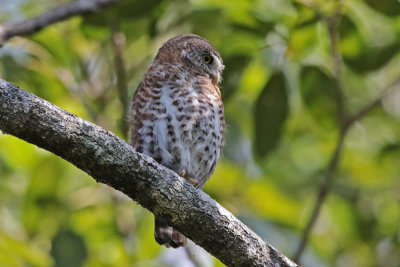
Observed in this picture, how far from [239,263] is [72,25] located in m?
2.80

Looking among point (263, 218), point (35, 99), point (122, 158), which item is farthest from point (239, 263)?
point (263, 218)

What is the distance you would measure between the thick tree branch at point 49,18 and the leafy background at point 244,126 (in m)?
0.10

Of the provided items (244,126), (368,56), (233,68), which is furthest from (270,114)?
(244,126)

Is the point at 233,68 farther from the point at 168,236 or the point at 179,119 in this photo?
the point at 168,236

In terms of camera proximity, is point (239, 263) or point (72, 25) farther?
point (72, 25)

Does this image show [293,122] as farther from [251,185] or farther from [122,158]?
[122,158]

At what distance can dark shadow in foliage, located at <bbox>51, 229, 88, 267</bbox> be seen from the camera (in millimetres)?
4238

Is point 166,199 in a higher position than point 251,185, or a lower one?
lower

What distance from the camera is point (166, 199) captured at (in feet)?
9.39

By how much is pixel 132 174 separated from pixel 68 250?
5.68ft

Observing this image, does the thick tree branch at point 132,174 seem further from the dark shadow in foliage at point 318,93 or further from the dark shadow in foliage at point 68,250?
the dark shadow in foliage at point 318,93

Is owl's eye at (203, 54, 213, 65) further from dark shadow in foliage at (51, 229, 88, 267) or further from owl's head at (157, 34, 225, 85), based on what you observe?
dark shadow in foliage at (51, 229, 88, 267)

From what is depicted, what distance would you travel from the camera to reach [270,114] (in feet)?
14.2

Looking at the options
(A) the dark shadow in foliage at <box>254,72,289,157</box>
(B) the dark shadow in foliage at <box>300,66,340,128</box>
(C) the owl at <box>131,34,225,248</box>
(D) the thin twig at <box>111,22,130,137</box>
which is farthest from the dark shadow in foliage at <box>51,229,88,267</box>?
(B) the dark shadow in foliage at <box>300,66,340,128</box>
